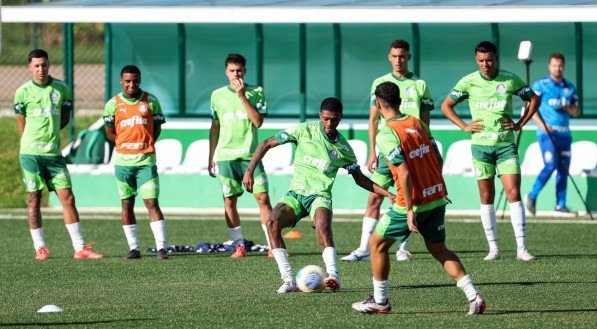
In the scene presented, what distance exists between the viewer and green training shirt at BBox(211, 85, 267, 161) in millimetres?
16625

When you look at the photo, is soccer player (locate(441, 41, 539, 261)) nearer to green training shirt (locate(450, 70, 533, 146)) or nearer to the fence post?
green training shirt (locate(450, 70, 533, 146))

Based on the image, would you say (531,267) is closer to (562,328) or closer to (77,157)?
(562,328)

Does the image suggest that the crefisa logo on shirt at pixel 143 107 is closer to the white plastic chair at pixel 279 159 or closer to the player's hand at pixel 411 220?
the player's hand at pixel 411 220

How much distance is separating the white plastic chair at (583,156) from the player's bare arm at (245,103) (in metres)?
8.21

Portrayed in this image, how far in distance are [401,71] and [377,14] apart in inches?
294

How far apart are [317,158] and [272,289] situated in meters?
1.24

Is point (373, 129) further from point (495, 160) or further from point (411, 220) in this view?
point (411, 220)

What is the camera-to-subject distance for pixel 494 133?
15750 mm

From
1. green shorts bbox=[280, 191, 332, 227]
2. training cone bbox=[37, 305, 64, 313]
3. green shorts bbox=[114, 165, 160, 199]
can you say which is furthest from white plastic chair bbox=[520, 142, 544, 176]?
training cone bbox=[37, 305, 64, 313]

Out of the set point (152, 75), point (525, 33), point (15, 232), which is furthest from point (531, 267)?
point (152, 75)

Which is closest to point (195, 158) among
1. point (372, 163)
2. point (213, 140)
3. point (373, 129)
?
point (213, 140)

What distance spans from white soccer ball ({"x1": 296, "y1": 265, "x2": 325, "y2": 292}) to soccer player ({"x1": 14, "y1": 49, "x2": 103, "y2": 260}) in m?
4.06

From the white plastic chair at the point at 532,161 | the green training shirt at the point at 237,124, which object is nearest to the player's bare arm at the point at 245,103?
the green training shirt at the point at 237,124

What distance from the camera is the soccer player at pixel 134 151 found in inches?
645
